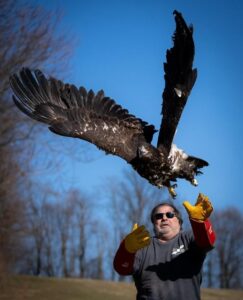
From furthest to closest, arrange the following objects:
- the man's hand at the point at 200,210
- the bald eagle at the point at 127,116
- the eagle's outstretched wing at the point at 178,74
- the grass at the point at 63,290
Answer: the grass at the point at 63,290, the bald eagle at the point at 127,116, the eagle's outstretched wing at the point at 178,74, the man's hand at the point at 200,210

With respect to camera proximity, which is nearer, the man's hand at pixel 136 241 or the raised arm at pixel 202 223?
the raised arm at pixel 202 223

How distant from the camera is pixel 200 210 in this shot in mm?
4168

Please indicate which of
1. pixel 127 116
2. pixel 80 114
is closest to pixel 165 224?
pixel 127 116

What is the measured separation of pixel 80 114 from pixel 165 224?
270cm

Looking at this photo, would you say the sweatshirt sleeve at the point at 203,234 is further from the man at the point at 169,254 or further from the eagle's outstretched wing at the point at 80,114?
the eagle's outstretched wing at the point at 80,114

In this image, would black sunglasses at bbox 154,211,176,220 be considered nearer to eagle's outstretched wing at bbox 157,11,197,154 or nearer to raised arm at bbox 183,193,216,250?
raised arm at bbox 183,193,216,250

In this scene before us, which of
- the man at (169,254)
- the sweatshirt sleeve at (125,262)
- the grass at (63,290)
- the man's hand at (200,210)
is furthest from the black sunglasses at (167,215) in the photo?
the grass at (63,290)

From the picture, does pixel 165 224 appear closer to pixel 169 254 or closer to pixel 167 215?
pixel 167 215

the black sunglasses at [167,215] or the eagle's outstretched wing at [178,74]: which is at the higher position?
the eagle's outstretched wing at [178,74]

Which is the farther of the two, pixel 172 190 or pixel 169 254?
pixel 172 190

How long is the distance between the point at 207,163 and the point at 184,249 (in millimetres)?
A: 1807

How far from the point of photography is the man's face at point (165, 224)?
171 inches

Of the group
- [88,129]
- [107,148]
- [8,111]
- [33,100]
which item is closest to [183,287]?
[107,148]

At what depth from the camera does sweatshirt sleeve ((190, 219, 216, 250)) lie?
13.0ft
